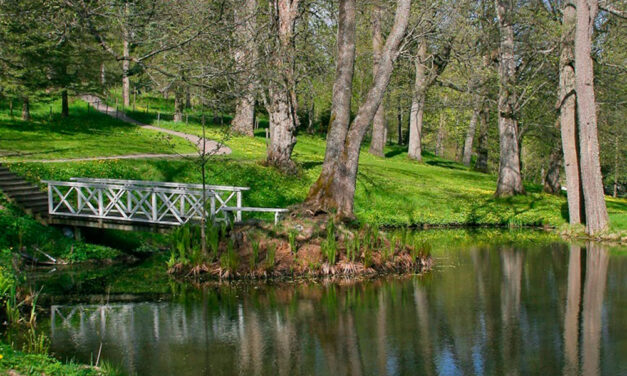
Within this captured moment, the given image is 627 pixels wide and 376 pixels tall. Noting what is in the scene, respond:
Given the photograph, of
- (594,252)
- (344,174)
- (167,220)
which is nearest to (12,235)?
(167,220)

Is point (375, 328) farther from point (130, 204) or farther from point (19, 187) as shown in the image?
point (19, 187)

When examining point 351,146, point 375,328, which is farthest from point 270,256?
point 375,328

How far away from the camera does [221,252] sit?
17.3 meters


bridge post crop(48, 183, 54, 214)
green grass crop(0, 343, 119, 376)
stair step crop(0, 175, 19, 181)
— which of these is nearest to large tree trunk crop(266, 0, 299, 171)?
bridge post crop(48, 183, 54, 214)

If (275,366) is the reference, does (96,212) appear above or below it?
above

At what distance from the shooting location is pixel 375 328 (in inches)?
485

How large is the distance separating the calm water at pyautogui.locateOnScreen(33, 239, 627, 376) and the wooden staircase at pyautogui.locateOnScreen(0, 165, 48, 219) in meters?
7.31

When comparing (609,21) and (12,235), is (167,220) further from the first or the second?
(609,21)

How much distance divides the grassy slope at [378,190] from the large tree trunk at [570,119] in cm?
174

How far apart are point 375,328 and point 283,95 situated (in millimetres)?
17491

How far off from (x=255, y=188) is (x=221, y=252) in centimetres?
998

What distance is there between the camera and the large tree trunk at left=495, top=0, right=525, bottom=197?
28.8 metres

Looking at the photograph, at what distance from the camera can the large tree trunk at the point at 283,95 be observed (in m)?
24.5

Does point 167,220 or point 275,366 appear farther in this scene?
point 167,220
